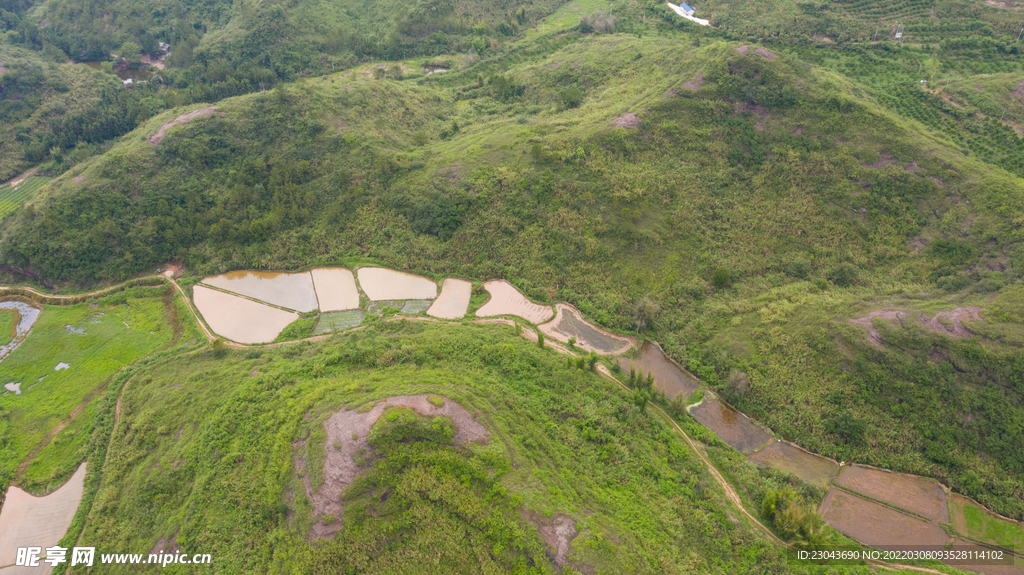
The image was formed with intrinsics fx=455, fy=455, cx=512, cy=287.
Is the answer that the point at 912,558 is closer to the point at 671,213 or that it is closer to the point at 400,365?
the point at 671,213

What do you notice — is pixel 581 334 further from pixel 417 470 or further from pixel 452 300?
pixel 417 470

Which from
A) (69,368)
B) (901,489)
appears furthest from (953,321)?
(69,368)

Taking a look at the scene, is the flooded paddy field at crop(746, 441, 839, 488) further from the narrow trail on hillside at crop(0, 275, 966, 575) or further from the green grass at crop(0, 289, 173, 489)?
the green grass at crop(0, 289, 173, 489)

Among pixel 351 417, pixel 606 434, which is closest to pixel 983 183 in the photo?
pixel 606 434

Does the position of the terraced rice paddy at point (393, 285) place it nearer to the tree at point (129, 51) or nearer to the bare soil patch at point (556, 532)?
the bare soil patch at point (556, 532)

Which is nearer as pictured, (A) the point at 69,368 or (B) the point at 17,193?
(A) the point at 69,368
